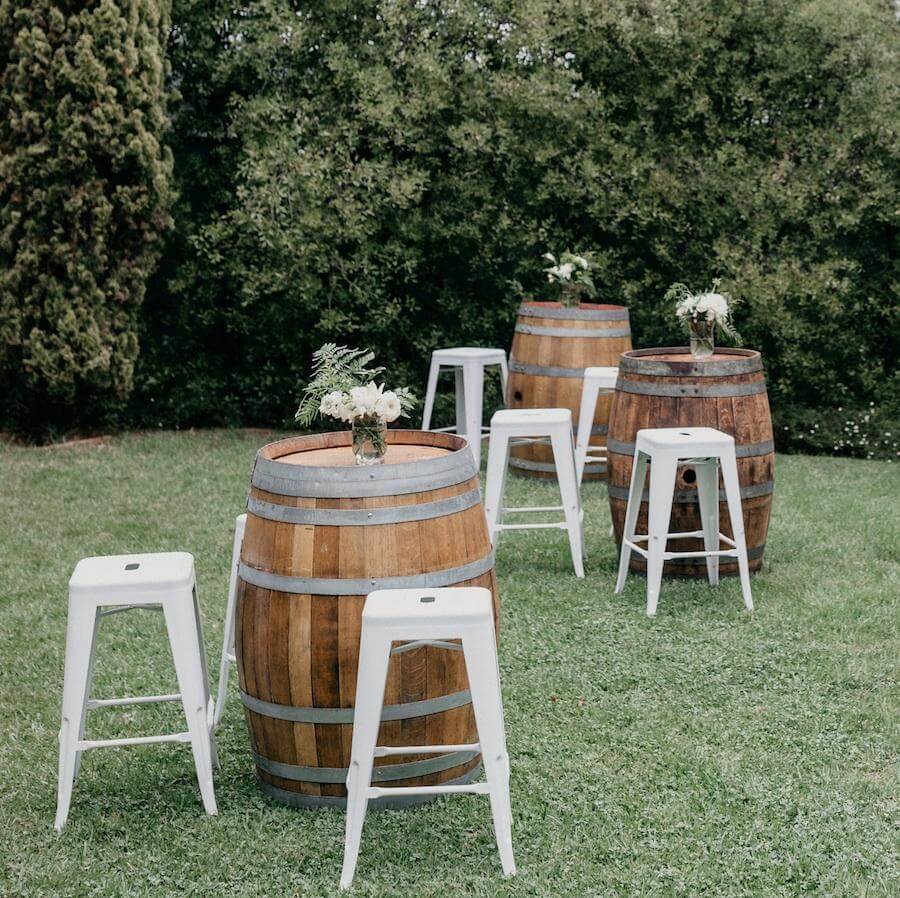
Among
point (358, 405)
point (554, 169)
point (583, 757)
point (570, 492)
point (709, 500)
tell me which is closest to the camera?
point (358, 405)

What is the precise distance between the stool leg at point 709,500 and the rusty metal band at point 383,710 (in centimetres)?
239

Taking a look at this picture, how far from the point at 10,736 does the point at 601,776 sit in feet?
6.44

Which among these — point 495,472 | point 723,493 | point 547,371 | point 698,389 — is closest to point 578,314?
point 547,371

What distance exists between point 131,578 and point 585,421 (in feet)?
14.6

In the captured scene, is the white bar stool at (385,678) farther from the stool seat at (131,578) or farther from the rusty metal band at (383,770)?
the stool seat at (131,578)

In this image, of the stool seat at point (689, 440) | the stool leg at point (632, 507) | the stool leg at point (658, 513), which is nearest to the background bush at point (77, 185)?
the stool leg at point (632, 507)

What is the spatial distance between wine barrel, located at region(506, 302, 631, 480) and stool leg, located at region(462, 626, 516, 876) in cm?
499

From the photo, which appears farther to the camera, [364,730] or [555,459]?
[555,459]

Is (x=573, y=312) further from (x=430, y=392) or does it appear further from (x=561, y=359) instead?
(x=430, y=392)

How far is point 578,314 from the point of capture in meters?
8.08

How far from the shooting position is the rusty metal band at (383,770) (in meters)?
3.38

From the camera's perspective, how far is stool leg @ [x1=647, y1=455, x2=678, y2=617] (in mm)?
5230

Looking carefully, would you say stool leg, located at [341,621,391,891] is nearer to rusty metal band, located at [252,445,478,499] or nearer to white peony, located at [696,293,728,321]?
rusty metal band, located at [252,445,478,499]

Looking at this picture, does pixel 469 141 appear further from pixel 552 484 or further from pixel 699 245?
pixel 552 484
